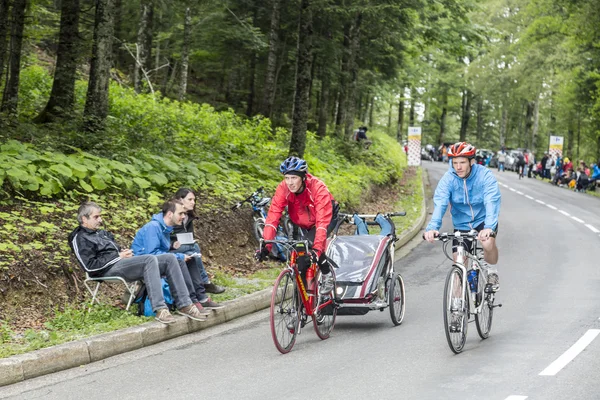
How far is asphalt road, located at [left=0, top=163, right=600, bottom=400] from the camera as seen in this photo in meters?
6.67

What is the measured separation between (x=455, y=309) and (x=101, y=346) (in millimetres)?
3495

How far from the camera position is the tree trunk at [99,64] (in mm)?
16016

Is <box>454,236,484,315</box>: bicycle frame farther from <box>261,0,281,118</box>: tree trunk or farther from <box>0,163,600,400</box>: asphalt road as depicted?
<box>261,0,281,118</box>: tree trunk

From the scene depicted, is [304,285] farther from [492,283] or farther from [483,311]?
[492,283]

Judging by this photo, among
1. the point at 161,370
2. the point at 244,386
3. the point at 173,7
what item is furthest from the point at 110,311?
the point at 173,7

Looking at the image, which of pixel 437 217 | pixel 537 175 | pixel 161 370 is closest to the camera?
pixel 161 370

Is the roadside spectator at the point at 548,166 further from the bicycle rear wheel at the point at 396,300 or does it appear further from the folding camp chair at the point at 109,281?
the folding camp chair at the point at 109,281

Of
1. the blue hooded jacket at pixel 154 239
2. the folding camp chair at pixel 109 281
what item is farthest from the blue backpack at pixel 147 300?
the blue hooded jacket at pixel 154 239

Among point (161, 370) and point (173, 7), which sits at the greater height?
point (173, 7)

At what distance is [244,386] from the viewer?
6875mm

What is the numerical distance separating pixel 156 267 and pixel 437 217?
3.12 m

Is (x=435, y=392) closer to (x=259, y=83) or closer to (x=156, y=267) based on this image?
(x=156, y=267)

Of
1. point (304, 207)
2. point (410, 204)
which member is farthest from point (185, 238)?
point (410, 204)

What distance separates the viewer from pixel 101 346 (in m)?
7.90
